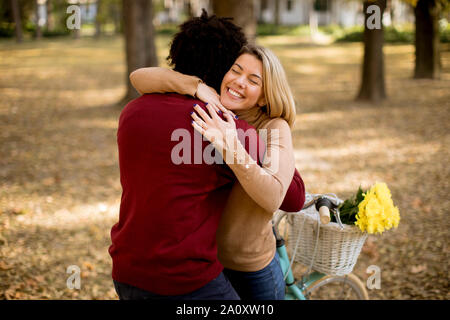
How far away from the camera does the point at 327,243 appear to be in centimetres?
245

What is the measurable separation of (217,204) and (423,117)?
10.2 metres

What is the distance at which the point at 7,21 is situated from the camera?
40.8 m

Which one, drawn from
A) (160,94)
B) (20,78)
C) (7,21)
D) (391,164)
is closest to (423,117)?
(391,164)

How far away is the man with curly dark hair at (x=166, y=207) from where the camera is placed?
1555 millimetres

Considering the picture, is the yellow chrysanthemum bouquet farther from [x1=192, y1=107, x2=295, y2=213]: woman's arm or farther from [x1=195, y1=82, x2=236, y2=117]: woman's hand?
[x1=195, y1=82, x2=236, y2=117]: woman's hand

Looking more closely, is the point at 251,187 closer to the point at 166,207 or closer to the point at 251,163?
the point at 251,163

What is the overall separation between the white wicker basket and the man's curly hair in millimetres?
1110

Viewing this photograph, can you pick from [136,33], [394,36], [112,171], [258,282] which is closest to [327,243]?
[258,282]

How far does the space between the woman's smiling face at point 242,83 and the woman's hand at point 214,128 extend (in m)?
0.33

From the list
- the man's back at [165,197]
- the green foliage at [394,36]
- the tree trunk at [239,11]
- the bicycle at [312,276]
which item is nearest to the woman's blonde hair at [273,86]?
the man's back at [165,197]

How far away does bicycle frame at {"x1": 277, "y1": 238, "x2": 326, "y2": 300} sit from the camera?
2.58m

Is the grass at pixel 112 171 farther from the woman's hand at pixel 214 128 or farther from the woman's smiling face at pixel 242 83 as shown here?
the woman's hand at pixel 214 128

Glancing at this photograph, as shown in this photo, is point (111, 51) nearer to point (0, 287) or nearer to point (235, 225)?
point (0, 287)

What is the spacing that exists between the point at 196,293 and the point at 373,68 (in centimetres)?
1145
